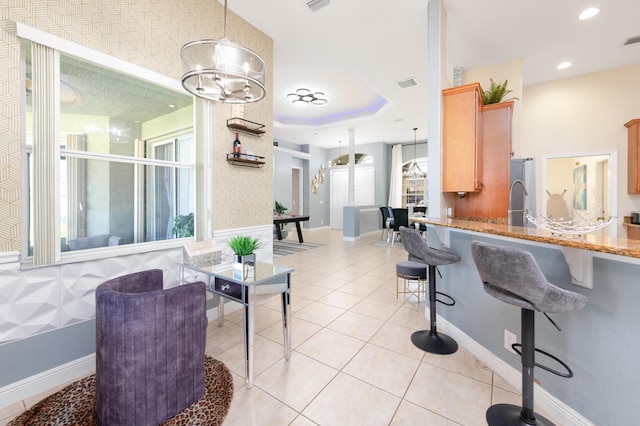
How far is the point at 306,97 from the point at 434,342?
539cm

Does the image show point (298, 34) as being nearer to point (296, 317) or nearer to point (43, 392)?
point (296, 317)

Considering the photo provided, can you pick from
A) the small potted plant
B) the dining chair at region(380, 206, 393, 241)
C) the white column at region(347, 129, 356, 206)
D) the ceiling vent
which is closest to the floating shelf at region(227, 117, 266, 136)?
the ceiling vent

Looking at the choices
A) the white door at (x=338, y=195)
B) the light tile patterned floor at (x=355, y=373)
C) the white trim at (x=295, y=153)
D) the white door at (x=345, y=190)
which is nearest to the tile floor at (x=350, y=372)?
the light tile patterned floor at (x=355, y=373)

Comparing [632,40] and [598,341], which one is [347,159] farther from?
[598,341]

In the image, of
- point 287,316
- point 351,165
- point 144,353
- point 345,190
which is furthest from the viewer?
point 345,190

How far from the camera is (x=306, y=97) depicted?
5.95 meters

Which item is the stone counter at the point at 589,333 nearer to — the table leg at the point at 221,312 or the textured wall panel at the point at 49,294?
the table leg at the point at 221,312

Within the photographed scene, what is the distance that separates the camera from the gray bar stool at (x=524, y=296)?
1.23 m

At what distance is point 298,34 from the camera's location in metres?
3.40

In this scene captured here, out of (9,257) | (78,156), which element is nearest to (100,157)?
(78,156)

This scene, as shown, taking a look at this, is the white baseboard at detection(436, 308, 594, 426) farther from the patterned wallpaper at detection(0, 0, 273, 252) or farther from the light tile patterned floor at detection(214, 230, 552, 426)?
the patterned wallpaper at detection(0, 0, 273, 252)

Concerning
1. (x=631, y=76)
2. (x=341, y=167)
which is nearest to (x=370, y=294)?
(x=631, y=76)

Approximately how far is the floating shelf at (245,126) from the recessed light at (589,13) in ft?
12.8

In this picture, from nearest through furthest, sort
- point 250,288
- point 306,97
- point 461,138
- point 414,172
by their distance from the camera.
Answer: point 250,288 → point 461,138 → point 306,97 → point 414,172
